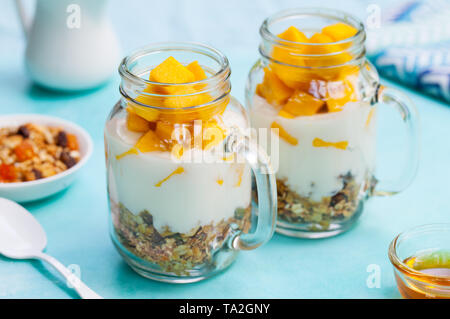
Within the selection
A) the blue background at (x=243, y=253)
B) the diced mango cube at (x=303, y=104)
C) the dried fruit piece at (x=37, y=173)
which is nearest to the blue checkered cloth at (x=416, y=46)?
the blue background at (x=243, y=253)

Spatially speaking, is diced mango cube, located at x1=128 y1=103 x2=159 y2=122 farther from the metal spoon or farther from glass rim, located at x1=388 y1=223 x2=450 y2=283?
glass rim, located at x1=388 y1=223 x2=450 y2=283

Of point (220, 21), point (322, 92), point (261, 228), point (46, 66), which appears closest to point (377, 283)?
point (261, 228)

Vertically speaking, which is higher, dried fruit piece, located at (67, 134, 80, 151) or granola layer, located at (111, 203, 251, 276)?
granola layer, located at (111, 203, 251, 276)

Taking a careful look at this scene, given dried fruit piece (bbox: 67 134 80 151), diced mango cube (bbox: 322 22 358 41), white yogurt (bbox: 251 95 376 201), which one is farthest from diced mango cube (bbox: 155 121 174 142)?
dried fruit piece (bbox: 67 134 80 151)

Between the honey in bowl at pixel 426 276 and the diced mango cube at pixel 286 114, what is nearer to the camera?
the honey in bowl at pixel 426 276

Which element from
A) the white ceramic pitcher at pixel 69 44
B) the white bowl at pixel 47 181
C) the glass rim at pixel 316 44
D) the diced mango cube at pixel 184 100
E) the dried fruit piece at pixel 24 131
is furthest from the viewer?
the white ceramic pitcher at pixel 69 44

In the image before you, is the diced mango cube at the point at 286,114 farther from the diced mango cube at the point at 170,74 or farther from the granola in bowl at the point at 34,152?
the granola in bowl at the point at 34,152

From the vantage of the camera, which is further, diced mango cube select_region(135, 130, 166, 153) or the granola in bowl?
the granola in bowl
